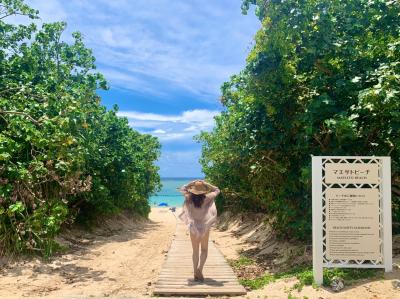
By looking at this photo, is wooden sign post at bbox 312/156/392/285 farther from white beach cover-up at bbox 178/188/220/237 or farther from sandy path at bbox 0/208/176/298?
sandy path at bbox 0/208/176/298

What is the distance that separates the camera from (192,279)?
9797 millimetres

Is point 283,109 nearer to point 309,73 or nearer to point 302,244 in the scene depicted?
point 309,73

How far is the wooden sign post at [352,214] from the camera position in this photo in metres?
8.73

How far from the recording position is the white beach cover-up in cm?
927

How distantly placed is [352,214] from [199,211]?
119 inches

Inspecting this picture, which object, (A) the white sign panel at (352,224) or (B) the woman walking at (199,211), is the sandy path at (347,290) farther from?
(B) the woman walking at (199,211)

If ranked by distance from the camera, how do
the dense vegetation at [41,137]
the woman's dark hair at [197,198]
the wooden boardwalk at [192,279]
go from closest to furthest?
1. the wooden boardwalk at [192,279]
2. the woman's dark hair at [197,198]
3. the dense vegetation at [41,137]

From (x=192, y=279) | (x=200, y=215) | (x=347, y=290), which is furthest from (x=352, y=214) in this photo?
(x=192, y=279)

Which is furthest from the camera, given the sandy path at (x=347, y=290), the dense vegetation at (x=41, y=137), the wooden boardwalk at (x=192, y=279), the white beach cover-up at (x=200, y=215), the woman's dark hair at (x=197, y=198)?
the dense vegetation at (x=41, y=137)

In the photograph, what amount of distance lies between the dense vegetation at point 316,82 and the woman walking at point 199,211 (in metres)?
2.50

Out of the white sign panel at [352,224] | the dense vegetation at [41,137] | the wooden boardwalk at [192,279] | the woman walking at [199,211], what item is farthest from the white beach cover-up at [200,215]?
→ the dense vegetation at [41,137]

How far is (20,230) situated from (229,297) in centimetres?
670

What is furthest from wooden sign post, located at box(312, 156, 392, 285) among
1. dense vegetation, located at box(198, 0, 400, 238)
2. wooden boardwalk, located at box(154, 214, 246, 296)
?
wooden boardwalk, located at box(154, 214, 246, 296)

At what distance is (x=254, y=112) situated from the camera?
44.9 feet
